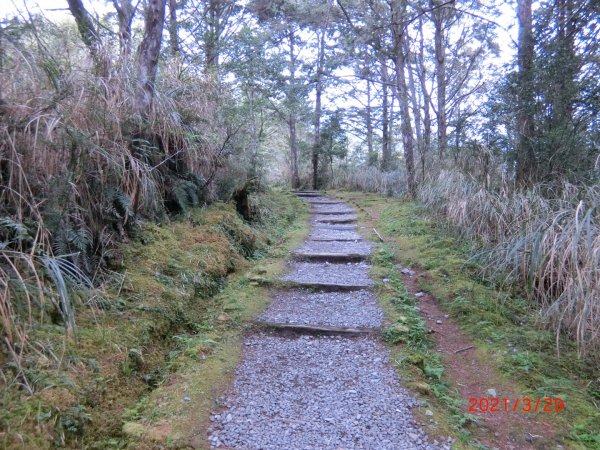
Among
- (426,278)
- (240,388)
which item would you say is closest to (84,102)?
(240,388)

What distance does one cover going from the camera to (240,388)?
268cm

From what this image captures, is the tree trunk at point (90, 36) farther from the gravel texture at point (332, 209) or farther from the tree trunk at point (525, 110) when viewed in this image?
the gravel texture at point (332, 209)

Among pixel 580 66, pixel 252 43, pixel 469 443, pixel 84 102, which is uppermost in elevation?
pixel 252 43

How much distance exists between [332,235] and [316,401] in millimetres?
4715

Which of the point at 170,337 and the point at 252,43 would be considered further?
the point at 252,43

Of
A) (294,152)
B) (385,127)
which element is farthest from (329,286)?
(385,127)

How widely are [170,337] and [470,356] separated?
7.79 feet

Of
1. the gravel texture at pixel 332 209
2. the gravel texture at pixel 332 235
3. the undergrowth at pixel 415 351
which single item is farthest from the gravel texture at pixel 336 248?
the gravel texture at pixel 332 209

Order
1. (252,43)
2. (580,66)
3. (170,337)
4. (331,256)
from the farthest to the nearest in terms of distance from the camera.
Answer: (252,43) < (331,256) < (580,66) < (170,337)

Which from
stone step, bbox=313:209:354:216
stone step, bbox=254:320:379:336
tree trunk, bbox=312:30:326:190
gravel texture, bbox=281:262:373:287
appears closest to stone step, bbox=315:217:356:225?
stone step, bbox=313:209:354:216

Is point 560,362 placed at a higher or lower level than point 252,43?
lower

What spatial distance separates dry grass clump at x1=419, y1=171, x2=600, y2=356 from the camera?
2.80 m

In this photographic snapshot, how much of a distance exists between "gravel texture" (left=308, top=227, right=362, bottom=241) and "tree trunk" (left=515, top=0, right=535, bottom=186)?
263 cm

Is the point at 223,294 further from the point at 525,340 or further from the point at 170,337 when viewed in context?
the point at 525,340
